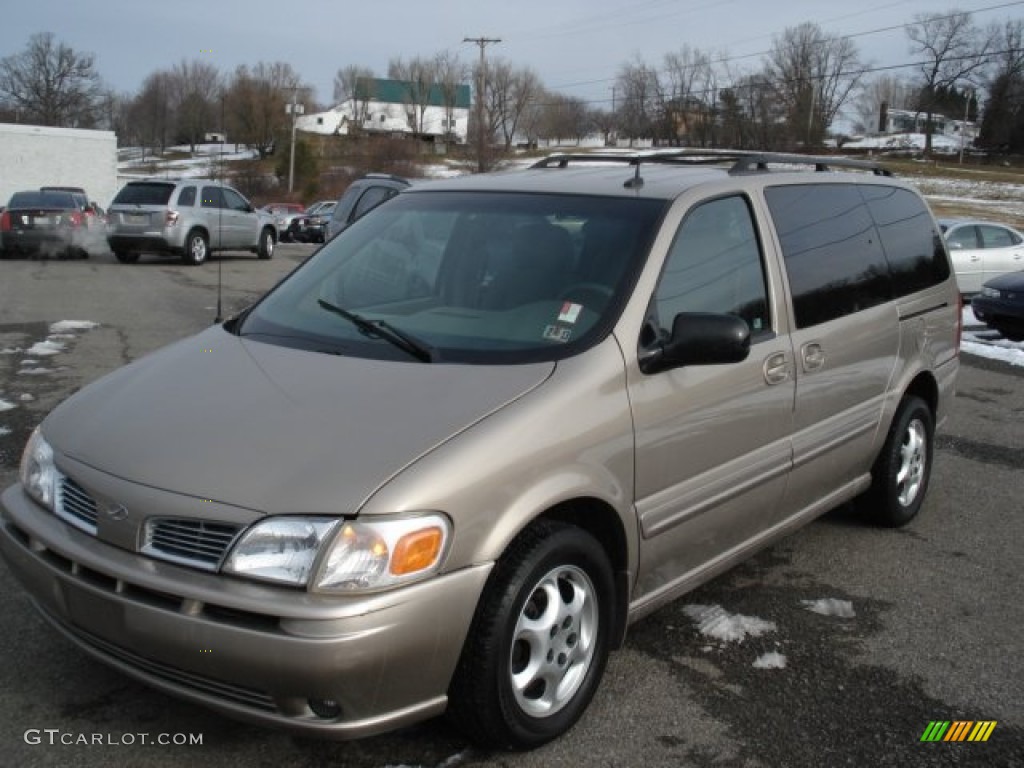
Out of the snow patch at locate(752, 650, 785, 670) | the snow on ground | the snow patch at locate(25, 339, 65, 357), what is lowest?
the snow patch at locate(752, 650, 785, 670)

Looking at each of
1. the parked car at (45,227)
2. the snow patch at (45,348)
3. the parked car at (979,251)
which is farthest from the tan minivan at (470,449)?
the parked car at (45,227)

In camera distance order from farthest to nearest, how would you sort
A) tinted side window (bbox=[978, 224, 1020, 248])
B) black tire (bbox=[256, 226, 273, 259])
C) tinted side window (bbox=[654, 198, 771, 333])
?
1. black tire (bbox=[256, 226, 273, 259])
2. tinted side window (bbox=[978, 224, 1020, 248])
3. tinted side window (bbox=[654, 198, 771, 333])

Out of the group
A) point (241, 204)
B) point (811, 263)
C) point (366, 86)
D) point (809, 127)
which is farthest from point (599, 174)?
point (366, 86)

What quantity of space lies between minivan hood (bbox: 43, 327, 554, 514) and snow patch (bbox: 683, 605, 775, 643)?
1.44m

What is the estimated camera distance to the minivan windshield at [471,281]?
131 inches

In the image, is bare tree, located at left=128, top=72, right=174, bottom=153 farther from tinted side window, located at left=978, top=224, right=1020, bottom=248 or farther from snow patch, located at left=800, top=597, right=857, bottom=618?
snow patch, located at left=800, top=597, right=857, bottom=618

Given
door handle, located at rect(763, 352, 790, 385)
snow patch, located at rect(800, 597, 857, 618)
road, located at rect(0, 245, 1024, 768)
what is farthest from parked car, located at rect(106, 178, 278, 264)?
snow patch, located at rect(800, 597, 857, 618)

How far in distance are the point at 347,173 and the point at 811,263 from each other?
Result: 64.9 meters

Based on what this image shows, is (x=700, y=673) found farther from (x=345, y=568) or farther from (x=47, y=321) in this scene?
(x=47, y=321)

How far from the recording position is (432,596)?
8.39ft

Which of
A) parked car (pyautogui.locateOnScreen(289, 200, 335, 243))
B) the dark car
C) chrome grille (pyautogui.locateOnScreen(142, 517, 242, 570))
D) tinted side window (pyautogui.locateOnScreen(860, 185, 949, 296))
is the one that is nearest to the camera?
chrome grille (pyautogui.locateOnScreen(142, 517, 242, 570))

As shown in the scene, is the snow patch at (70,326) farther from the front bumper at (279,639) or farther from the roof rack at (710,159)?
the front bumper at (279,639)

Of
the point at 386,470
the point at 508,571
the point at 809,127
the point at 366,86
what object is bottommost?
the point at 508,571

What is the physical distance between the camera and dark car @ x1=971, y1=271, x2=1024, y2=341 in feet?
40.0
